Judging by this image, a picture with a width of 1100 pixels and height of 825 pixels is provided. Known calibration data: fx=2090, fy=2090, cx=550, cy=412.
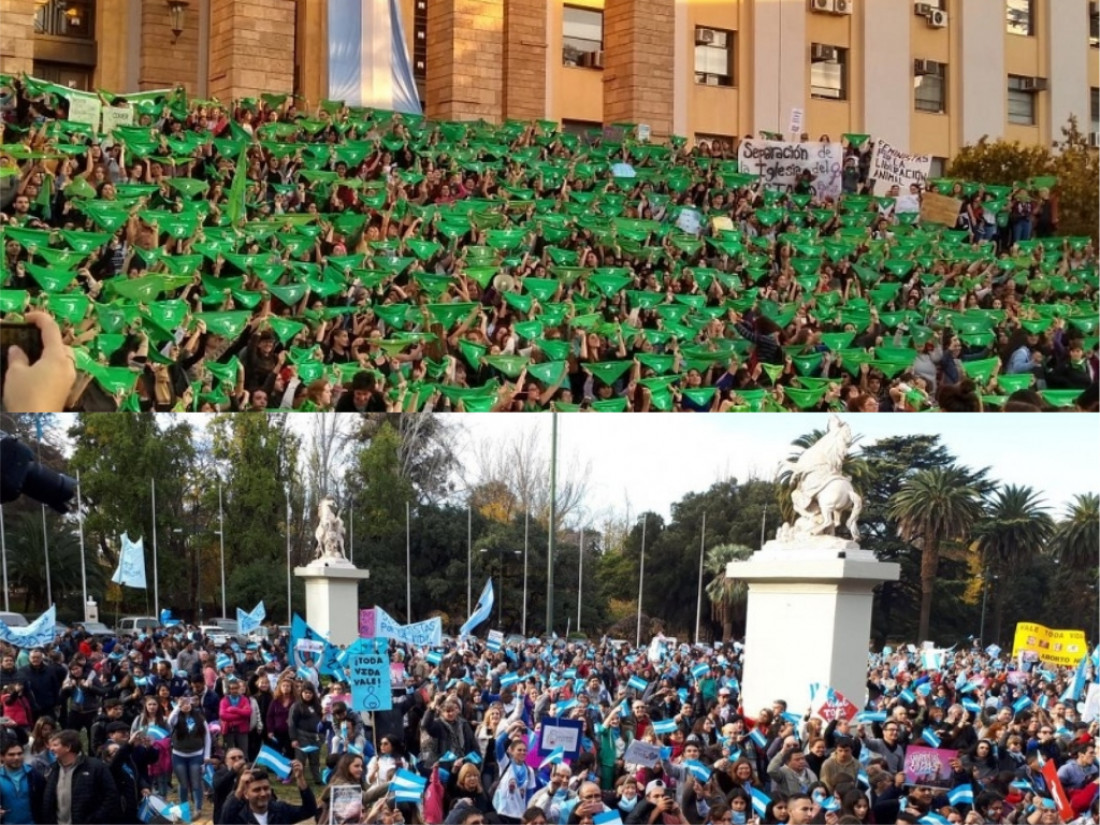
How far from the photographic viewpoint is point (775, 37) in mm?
53312

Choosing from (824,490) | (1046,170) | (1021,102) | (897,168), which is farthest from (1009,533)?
(1021,102)

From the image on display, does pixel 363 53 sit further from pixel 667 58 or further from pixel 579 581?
pixel 579 581

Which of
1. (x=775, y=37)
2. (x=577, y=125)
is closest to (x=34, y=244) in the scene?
(x=577, y=125)

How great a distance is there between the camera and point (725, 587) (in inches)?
581

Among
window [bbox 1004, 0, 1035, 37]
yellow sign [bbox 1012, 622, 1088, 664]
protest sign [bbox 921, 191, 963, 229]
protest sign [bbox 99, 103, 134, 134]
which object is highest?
window [bbox 1004, 0, 1035, 37]

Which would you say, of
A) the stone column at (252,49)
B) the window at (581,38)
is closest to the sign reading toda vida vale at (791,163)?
the stone column at (252,49)

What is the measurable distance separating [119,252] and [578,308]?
5187 mm

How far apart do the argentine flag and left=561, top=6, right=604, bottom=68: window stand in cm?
1331

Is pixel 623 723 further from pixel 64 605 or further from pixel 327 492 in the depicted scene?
pixel 64 605

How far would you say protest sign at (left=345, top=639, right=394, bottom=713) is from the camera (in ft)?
47.0

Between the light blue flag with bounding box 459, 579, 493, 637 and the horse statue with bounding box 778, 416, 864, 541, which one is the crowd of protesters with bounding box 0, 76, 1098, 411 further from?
the horse statue with bounding box 778, 416, 864, 541

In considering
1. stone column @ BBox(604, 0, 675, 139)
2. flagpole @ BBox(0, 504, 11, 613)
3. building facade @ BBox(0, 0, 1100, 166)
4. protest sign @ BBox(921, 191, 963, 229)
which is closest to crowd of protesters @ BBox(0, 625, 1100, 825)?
flagpole @ BBox(0, 504, 11, 613)

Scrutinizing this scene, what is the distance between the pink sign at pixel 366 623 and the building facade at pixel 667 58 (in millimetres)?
25358

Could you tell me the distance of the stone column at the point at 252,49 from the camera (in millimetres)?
Result: 40094
